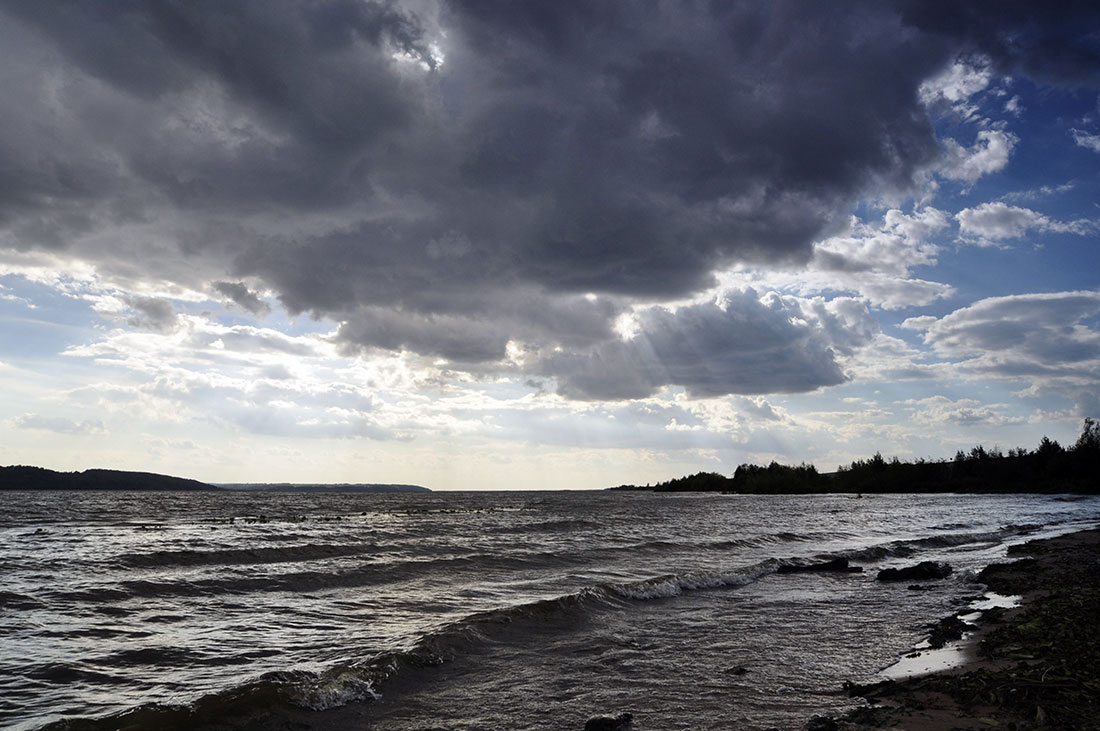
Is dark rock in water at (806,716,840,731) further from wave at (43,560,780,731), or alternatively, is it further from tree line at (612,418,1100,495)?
tree line at (612,418,1100,495)

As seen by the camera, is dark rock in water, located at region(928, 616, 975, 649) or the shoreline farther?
dark rock in water, located at region(928, 616, 975, 649)

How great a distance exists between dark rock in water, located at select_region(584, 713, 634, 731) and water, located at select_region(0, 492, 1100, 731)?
11.8 inches

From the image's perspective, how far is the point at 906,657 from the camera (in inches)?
439

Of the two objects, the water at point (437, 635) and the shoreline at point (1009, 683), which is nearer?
the shoreline at point (1009, 683)

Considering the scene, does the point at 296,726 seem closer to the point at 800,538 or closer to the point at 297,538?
the point at 297,538

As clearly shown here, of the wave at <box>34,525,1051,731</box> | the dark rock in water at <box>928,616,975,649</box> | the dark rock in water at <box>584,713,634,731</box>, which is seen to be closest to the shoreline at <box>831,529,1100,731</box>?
the dark rock in water at <box>928,616,975,649</box>

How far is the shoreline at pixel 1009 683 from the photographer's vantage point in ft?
24.1

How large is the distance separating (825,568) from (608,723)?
773 inches

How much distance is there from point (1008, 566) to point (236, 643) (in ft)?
81.7

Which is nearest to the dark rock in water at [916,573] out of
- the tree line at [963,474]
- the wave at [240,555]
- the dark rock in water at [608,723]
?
the dark rock in water at [608,723]

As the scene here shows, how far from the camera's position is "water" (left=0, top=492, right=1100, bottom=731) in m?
9.23

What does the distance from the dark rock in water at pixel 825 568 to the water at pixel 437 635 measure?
80 centimetres

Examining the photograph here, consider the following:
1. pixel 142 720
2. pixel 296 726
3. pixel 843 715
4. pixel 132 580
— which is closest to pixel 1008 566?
pixel 843 715

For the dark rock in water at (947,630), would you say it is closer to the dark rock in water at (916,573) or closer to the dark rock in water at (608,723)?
the dark rock in water at (608,723)
